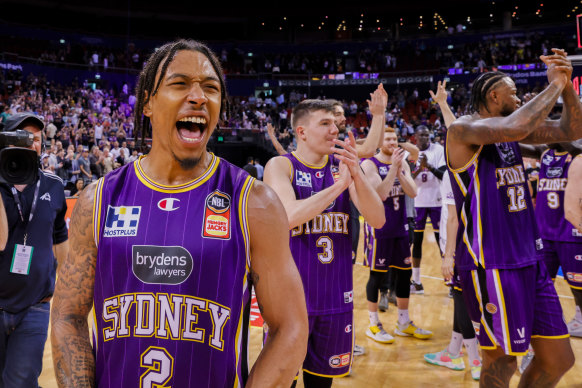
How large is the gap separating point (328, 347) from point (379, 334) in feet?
8.42

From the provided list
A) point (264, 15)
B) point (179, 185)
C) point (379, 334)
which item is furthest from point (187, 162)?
point (264, 15)

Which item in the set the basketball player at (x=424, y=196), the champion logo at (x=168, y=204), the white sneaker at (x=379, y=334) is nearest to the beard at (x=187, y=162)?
the champion logo at (x=168, y=204)

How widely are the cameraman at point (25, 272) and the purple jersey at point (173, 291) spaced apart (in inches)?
60.2

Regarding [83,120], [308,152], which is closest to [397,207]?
[308,152]

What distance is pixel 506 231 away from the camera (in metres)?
2.95

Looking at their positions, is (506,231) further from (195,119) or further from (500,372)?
(195,119)

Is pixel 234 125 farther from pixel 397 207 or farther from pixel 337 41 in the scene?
pixel 397 207

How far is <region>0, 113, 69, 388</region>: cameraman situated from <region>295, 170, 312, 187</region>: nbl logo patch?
1.58m

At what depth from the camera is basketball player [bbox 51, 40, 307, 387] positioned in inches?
59.2

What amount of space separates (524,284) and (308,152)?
160cm

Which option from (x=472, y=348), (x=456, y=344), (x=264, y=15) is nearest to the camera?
(x=472, y=348)

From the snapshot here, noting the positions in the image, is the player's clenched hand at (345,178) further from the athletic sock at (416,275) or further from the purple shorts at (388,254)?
the athletic sock at (416,275)

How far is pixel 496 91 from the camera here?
312 cm

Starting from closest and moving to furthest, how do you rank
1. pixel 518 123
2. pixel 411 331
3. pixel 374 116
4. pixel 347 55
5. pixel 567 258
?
1. pixel 518 123
2. pixel 374 116
3. pixel 567 258
4. pixel 411 331
5. pixel 347 55
